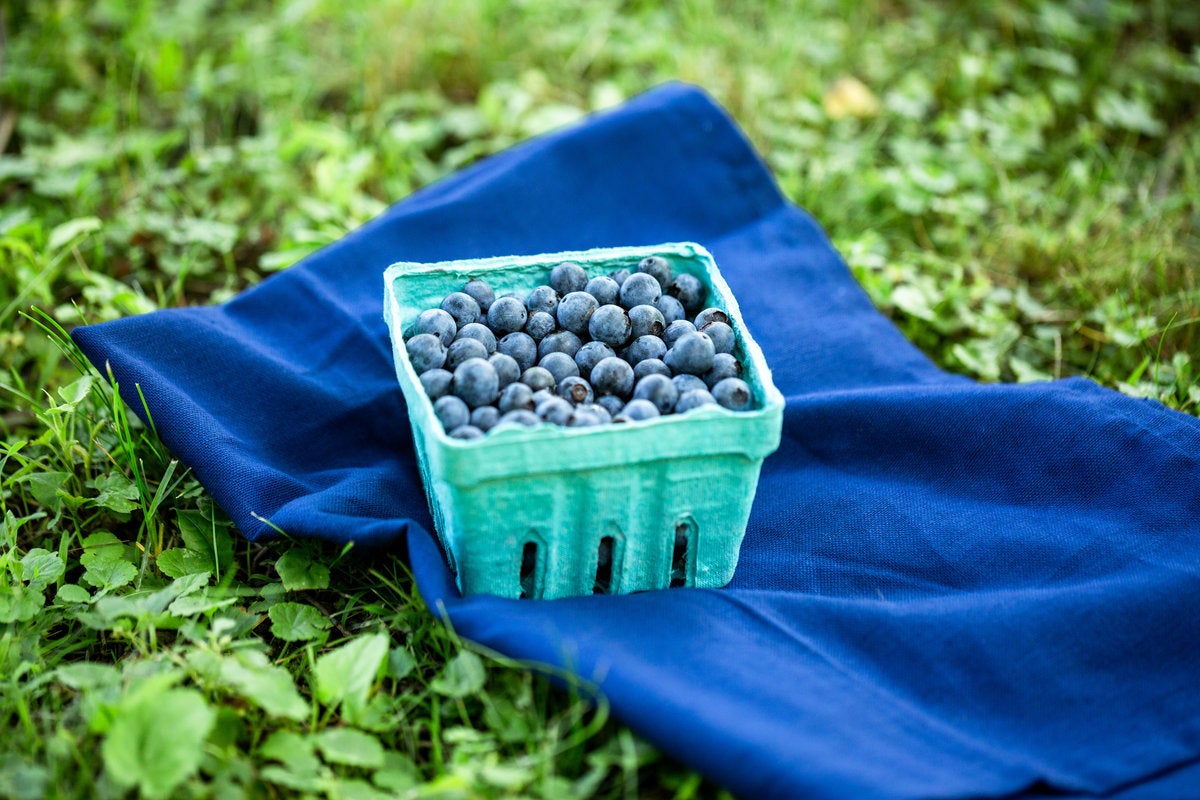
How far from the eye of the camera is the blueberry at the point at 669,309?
166 centimetres

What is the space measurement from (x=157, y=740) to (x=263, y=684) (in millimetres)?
155

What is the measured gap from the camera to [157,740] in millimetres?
1249

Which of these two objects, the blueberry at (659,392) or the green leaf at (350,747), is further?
the blueberry at (659,392)

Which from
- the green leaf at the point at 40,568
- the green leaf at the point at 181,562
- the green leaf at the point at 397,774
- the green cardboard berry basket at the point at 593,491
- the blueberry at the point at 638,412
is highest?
the blueberry at the point at 638,412

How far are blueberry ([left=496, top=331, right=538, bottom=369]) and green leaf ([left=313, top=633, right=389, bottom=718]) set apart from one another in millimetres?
459

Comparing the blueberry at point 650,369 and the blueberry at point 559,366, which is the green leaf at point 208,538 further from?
the blueberry at point 650,369

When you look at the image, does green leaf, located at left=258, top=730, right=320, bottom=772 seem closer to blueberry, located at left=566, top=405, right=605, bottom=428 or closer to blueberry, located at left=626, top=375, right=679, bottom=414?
blueberry, located at left=566, top=405, right=605, bottom=428

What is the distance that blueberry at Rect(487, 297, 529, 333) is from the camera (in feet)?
5.33

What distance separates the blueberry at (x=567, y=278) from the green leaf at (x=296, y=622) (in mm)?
652

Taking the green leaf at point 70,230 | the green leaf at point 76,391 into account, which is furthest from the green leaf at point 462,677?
the green leaf at point 70,230

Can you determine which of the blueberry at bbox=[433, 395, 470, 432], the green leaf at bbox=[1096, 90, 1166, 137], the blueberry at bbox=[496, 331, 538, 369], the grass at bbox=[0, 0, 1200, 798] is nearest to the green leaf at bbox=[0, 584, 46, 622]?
the grass at bbox=[0, 0, 1200, 798]

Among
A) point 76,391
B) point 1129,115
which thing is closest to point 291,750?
point 76,391

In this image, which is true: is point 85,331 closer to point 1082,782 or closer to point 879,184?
point 1082,782

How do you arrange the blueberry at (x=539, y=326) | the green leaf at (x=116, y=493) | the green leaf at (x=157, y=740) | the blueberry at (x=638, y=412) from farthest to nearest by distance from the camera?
the green leaf at (x=116, y=493), the blueberry at (x=539, y=326), the blueberry at (x=638, y=412), the green leaf at (x=157, y=740)
